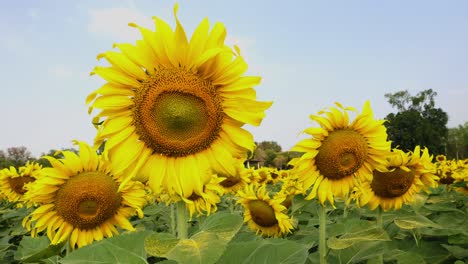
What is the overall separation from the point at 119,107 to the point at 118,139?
0.16 m

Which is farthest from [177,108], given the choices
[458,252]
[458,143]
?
[458,143]

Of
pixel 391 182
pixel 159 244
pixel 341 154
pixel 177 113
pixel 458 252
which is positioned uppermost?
pixel 177 113

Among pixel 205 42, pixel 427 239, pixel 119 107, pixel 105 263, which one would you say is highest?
pixel 205 42

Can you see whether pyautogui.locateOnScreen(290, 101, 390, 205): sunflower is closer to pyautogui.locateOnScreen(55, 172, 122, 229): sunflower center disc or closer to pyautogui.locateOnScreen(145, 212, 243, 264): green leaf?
pyautogui.locateOnScreen(55, 172, 122, 229): sunflower center disc

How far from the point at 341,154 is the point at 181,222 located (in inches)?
78.6

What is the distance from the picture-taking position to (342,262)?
3.18 metres

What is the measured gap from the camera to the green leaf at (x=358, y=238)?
8.86ft

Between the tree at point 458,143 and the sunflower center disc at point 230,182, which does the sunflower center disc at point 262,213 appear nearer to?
the sunflower center disc at point 230,182

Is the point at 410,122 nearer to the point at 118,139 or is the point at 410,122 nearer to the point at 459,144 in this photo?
the point at 459,144

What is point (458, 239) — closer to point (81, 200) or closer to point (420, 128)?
point (81, 200)

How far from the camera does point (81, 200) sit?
3463 millimetres

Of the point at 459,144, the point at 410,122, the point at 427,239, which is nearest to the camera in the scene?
the point at 427,239

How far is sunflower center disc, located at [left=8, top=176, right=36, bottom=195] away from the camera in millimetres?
7758

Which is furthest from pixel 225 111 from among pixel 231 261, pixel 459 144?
pixel 459 144
